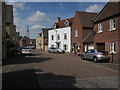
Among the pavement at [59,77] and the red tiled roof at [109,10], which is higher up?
the red tiled roof at [109,10]

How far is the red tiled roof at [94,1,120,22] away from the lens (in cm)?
1639

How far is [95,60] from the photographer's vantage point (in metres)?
15.9

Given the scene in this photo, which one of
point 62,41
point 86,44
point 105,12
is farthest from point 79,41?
point 105,12

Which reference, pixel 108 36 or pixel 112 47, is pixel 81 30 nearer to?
pixel 108 36

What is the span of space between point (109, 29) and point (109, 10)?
2682mm

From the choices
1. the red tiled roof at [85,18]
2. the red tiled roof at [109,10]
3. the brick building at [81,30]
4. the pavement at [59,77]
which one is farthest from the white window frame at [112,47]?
the red tiled roof at [85,18]

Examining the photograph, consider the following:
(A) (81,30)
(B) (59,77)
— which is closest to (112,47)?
(B) (59,77)

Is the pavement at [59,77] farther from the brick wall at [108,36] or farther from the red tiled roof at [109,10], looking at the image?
the red tiled roof at [109,10]

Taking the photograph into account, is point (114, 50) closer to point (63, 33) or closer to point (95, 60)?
point (95, 60)

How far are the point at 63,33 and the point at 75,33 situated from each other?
21.9ft

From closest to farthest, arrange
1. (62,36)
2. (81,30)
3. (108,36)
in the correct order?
(108,36)
(81,30)
(62,36)

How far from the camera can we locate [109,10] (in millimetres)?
17891

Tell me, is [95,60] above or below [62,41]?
below

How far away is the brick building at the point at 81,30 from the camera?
95.8 feet
